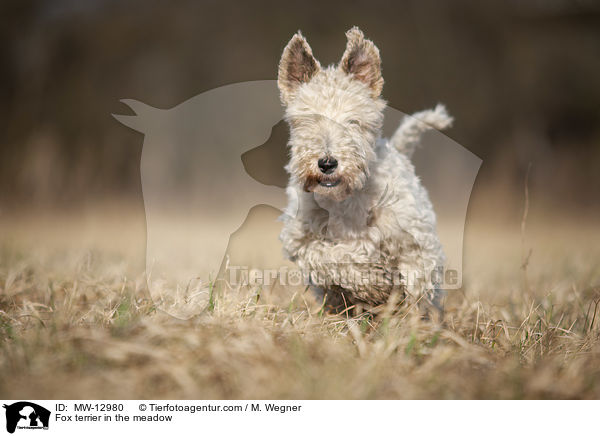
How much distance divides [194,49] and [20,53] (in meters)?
4.49

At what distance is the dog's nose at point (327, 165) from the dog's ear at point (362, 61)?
0.64m

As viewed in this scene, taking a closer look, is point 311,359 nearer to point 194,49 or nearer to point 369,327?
point 369,327

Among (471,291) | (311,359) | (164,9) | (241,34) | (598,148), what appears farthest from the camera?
(241,34)

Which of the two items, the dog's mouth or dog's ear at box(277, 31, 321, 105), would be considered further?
dog's ear at box(277, 31, 321, 105)

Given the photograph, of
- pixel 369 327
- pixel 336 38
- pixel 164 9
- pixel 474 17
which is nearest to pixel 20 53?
pixel 164 9

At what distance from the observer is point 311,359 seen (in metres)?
2.02

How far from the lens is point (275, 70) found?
849cm

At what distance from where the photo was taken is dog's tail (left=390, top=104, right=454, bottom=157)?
355cm

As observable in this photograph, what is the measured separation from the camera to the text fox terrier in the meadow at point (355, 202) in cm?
274

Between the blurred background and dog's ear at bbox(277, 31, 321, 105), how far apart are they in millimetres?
3626
